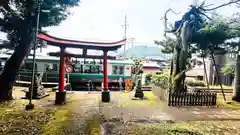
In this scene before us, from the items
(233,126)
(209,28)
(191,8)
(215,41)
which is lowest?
(233,126)

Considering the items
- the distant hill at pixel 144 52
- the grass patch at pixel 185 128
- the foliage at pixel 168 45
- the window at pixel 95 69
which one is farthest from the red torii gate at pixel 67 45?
the distant hill at pixel 144 52

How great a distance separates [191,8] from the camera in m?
9.92

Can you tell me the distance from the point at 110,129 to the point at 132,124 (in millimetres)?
860

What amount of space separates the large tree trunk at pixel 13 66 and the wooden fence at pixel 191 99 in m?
7.98

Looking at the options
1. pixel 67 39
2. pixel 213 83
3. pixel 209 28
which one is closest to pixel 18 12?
pixel 67 39

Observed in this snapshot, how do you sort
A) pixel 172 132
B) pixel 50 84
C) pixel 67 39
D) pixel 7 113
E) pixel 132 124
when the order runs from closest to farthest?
pixel 172 132, pixel 132 124, pixel 7 113, pixel 67 39, pixel 50 84

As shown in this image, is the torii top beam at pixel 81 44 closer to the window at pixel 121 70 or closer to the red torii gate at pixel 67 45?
the red torii gate at pixel 67 45

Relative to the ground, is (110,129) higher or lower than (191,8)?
lower

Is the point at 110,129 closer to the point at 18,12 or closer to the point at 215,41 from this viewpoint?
the point at 18,12

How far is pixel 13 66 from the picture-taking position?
8.66m

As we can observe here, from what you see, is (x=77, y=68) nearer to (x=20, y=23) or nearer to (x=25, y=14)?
(x=20, y=23)

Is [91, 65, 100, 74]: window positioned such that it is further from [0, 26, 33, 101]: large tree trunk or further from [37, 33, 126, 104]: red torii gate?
[0, 26, 33, 101]: large tree trunk

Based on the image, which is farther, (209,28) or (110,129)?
(209,28)

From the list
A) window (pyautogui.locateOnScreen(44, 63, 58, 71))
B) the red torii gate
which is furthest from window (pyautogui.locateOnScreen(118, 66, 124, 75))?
the red torii gate
